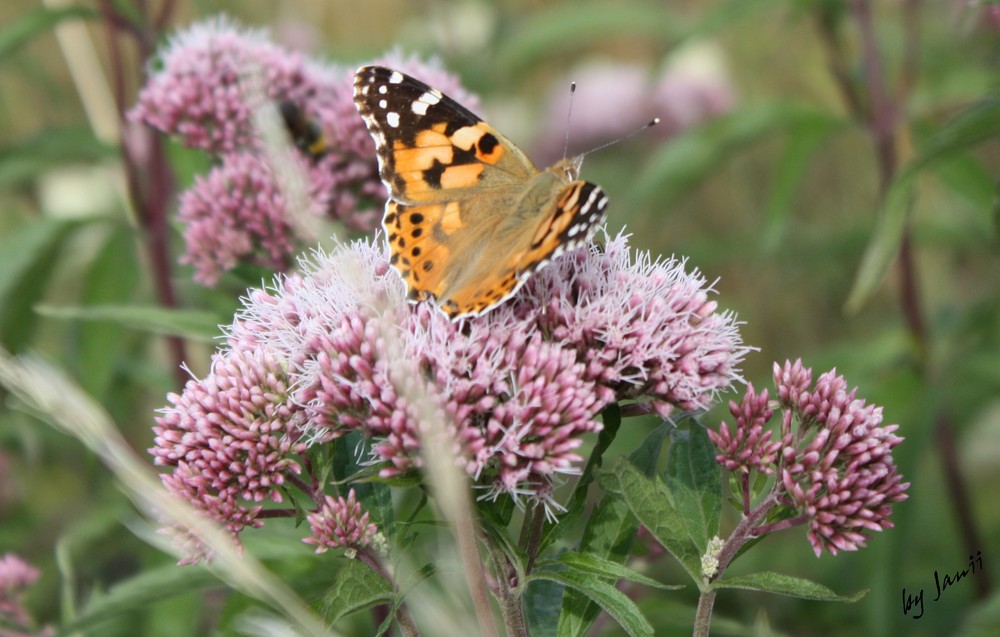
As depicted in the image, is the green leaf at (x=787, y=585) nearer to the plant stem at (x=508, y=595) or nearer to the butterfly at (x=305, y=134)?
the plant stem at (x=508, y=595)

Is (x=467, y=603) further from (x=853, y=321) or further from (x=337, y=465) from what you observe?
(x=853, y=321)

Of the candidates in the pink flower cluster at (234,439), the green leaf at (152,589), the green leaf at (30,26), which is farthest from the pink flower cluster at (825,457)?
the green leaf at (30,26)

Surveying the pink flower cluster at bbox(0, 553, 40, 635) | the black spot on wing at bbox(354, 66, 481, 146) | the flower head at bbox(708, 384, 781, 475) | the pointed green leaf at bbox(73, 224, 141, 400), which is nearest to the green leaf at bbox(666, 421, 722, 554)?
the flower head at bbox(708, 384, 781, 475)

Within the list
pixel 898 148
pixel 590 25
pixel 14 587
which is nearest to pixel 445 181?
pixel 14 587

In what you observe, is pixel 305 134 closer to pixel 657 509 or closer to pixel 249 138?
pixel 249 138

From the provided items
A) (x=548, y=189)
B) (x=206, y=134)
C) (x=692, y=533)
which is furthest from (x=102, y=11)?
(x=692, y=533)

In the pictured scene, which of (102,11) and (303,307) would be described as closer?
(303,307)

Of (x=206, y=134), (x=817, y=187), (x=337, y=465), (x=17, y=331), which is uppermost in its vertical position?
(x=817, y=187)
